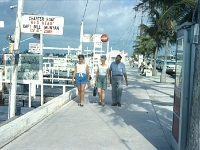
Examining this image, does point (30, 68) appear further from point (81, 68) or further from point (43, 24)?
point (43, 24)

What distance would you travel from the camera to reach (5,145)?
6.32 m

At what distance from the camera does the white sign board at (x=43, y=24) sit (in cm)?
865

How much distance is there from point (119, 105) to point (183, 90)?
6.09 meters

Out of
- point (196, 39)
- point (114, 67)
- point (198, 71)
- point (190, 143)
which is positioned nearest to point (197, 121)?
point (190, 143)

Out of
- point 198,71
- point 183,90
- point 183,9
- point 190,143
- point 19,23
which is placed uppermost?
point 183,9

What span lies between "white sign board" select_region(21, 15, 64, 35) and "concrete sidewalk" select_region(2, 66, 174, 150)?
2.34 metres

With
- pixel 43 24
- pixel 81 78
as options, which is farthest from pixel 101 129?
pixel 81 78

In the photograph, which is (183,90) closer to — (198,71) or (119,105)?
(198,71)

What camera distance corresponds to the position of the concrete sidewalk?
6.50 metres

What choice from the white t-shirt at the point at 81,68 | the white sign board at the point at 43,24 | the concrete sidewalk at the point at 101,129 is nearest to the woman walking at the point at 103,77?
the white t-shirt at the point at 81,68

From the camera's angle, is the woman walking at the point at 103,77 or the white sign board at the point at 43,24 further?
the woman walking at the point at 103,77

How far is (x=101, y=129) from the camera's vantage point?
25.8ft

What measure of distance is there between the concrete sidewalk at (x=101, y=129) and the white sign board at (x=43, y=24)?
234 centimetres

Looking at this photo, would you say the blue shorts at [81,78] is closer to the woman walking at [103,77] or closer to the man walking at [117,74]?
the woman walking at [103,77]
